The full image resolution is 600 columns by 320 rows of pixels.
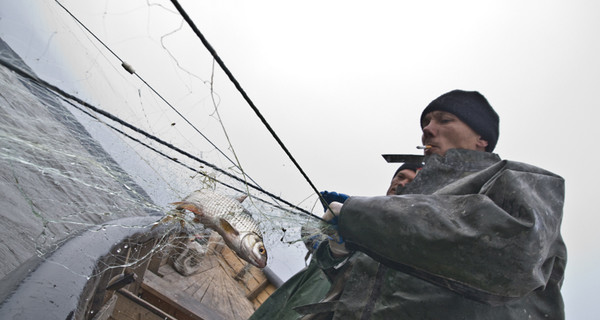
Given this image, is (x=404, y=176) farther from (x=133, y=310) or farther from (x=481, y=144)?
(x=133, y=310)

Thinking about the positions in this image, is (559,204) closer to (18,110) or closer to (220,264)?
(18,110)

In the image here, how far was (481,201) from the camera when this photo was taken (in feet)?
3.46

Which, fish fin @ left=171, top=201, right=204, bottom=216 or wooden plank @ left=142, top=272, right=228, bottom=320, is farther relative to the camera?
wooden plank @ left=142, top=272, right=228, bottom=320

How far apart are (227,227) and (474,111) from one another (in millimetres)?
2479

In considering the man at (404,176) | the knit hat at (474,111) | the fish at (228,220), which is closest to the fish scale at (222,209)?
the fish at (228,220)

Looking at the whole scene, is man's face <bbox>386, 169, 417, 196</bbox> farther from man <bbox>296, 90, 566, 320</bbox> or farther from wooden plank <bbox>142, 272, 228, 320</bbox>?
→ wooden plank <bbox>142, 272, 228, 320</bbox>

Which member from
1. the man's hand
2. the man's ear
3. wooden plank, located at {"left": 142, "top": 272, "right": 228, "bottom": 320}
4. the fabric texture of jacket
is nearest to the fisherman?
the fabric texture of jacket

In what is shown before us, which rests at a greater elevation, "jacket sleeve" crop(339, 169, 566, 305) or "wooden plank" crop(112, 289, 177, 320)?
"jacket sleeve" crop(339, 169, 566, 305)

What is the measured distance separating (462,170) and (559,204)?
1.63 ft

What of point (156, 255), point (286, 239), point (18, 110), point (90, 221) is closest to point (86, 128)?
point (18, 110)

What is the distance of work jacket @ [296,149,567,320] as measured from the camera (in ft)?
3.27

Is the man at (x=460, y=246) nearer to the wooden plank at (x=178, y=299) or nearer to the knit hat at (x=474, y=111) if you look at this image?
the knit hat at (x=474, y=111)

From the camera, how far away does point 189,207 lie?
9.20 feet

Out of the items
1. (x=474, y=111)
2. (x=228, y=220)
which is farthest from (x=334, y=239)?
(x=228, y=220)
